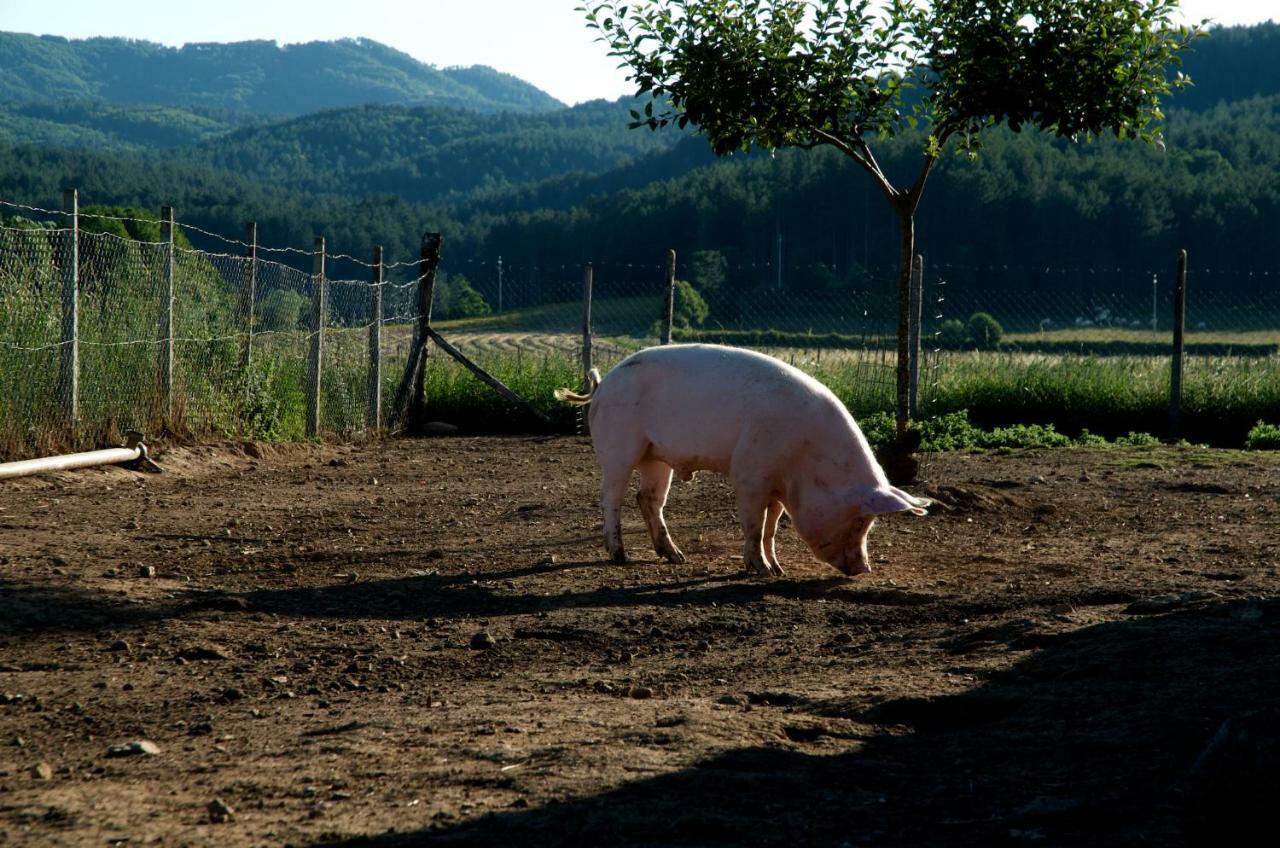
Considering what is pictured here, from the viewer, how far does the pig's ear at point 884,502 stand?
21.6 feet

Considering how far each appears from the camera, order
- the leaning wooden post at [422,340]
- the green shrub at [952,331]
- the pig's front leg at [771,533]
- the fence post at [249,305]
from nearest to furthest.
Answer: the pig's front leg at [771,533]
the fence post at [249,305]
the leaning wooden post at [422,340]
the green shrub at [952,331]

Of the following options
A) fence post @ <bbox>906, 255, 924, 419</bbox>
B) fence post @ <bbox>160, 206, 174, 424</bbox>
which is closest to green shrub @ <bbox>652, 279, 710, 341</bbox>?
fence post @ <bbox>906, 255, 924, 419</bbox>

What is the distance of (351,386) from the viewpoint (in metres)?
14.2

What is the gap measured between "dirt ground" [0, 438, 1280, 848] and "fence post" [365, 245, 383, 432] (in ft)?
17.1

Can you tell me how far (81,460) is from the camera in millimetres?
9516

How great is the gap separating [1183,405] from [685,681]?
11431mm

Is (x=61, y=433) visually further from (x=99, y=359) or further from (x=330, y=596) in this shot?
(x=330, y=596)

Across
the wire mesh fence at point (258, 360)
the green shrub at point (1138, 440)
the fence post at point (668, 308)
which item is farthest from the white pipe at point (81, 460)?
the green shrub at point (1138, 440)

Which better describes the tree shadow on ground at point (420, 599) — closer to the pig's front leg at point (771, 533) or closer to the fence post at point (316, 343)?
the pig's front leg at point (771, 533)

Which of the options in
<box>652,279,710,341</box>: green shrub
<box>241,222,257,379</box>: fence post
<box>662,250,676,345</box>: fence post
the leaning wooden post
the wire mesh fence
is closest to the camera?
the wire mesh fence

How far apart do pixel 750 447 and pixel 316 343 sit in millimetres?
7415

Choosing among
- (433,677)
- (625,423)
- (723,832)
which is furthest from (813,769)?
(625,423)

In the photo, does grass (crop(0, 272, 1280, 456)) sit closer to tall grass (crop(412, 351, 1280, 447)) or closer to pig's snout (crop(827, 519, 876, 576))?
tall grass (crop(412, 351, 1280, 447))

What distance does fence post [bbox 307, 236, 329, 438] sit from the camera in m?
13.2
